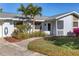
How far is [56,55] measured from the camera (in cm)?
1558

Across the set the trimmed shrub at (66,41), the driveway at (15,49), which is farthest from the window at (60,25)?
the driveway at (15,49)

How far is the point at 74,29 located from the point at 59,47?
1248mm

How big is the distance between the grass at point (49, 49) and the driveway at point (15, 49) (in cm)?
25

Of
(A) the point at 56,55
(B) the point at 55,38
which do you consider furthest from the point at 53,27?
(A) the point at 56,55

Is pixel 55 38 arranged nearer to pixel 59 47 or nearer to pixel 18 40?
pixel 59 47

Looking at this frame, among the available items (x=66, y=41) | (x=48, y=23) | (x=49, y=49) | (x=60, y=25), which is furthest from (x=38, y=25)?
(x=66, y=41)

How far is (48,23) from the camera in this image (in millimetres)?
16812

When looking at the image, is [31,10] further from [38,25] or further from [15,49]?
[15,49]

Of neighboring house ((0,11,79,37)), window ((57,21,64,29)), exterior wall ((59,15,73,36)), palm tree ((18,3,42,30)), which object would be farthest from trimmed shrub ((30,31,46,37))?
exterior wall ((59,15,73,36))

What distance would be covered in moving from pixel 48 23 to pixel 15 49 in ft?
7.03

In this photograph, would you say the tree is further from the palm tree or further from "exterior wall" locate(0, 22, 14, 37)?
"exterior wall" locate(0, 22, 14, 37)

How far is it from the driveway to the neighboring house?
1.75ft

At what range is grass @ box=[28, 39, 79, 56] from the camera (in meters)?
15.6

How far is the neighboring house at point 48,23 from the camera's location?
1653 cm
